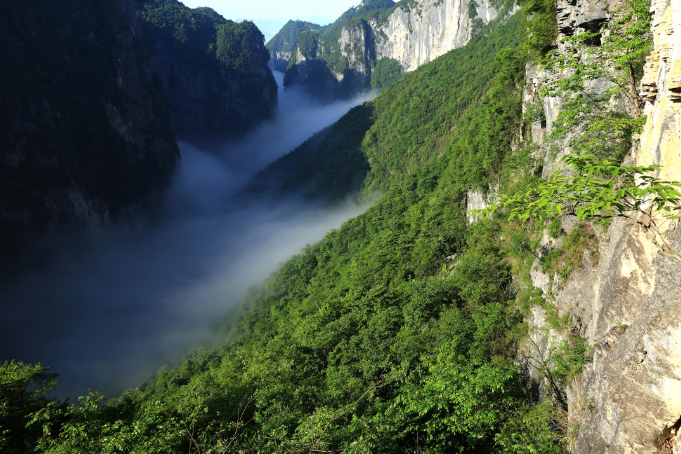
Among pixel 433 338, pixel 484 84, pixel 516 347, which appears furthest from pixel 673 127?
pixel 484 84

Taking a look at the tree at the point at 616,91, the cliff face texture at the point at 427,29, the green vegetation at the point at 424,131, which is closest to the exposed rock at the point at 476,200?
the green vegetation at the point at 424,131

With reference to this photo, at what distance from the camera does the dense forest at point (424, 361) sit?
7.84m

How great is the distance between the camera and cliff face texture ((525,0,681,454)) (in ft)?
13.4

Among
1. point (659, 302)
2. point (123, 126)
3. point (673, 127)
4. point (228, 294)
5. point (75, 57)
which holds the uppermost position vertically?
point (75, 57)

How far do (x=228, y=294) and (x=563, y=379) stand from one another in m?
84.4

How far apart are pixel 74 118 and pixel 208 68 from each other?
8782 cm

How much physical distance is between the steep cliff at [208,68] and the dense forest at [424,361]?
426ft

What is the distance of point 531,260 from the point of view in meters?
14.3

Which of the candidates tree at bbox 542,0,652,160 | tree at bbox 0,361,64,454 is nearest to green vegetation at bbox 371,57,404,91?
tree at bbox 542,0,652,160

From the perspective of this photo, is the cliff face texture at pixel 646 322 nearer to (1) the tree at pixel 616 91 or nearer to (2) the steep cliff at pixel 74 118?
(1) the tree at pixel 616 91

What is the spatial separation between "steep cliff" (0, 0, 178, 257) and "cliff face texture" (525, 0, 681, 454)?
85.0 m

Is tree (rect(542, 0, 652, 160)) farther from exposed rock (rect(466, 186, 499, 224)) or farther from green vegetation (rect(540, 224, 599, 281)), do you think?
exposed rock (rect(466, 186, 499, 224))

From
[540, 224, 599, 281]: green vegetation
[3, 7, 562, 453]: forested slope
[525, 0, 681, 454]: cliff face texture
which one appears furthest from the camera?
[540, 224, 599, 281]: green vegetation

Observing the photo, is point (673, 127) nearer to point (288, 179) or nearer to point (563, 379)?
point (563, 379)
